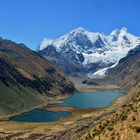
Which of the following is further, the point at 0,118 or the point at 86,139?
the point at 0,118

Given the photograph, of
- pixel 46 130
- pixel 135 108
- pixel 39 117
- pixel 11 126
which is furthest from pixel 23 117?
pixel 135 108

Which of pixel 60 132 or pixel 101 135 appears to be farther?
pixel 60 132

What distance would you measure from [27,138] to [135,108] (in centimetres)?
7175

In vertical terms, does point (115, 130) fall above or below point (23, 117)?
below

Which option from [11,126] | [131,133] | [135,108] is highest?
[11,126]

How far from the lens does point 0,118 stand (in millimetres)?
194000

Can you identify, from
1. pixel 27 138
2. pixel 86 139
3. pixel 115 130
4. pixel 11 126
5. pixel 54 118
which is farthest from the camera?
pixel 54 118

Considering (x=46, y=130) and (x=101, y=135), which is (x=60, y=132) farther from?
(x=101, y=135)

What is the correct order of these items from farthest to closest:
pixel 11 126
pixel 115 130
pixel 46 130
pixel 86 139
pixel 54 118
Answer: pixel 54 118 < pixel 11 126 < pixel 46 130 < pixel 86 139 < pixel 115 130

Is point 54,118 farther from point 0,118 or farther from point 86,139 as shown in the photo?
point 86,139

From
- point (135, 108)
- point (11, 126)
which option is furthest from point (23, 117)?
point (135, 108)

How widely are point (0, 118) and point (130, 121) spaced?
482 ft

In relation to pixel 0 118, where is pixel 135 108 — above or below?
below

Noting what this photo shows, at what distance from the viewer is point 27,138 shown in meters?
125
